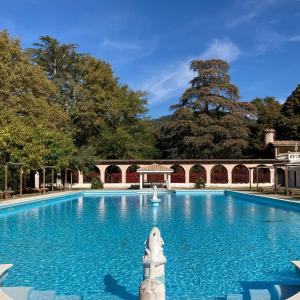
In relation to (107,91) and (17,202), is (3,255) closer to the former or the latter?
(17,202)

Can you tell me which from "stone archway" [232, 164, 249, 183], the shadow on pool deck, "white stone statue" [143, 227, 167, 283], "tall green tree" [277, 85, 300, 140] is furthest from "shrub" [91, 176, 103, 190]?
"white stone statue" [143, 227, 167, 283]

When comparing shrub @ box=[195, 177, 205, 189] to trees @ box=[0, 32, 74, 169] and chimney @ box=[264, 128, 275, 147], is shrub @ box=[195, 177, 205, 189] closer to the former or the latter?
chimney @ box=[264, 128, 275, 147]

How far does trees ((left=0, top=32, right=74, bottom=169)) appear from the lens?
23531 mm

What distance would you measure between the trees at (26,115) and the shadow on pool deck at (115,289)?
1733 centimetres

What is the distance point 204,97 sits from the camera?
4303cm

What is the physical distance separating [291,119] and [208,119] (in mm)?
9682

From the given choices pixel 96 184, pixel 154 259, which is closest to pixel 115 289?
pixel 154 259

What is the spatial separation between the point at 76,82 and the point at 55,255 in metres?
36.1

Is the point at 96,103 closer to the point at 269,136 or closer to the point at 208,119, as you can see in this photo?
the point at 208,119

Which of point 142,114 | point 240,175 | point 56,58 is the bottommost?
point 240,175

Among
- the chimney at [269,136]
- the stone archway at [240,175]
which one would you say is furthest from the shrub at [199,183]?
the chimney at [269,136]

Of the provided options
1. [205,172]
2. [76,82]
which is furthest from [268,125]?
[76,82]

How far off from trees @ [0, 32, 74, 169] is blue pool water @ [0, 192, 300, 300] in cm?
872

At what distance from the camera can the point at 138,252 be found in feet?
29.2
